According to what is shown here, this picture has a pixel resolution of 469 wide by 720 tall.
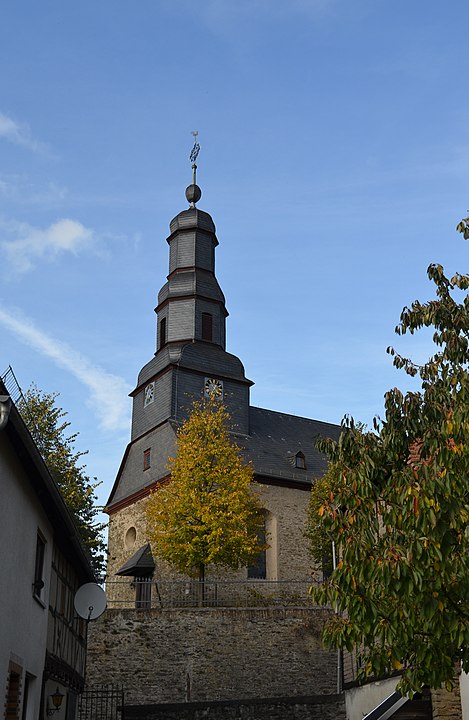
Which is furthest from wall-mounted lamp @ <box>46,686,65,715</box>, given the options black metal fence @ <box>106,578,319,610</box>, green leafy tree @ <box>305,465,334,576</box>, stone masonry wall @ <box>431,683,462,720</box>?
green leafy tree @ <box>305,465,334,576</box>

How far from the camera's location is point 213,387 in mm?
35281

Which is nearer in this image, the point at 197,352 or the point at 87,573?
the point at 87,573

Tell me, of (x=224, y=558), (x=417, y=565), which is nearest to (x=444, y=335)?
(x=417, y=565)

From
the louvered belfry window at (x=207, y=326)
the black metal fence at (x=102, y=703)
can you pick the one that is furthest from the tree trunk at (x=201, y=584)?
the louvered belfry window at (x=207, y=326)

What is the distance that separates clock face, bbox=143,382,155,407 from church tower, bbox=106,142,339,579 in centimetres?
5

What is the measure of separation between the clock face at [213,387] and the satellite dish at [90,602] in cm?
1970

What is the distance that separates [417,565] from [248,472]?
2161 cm

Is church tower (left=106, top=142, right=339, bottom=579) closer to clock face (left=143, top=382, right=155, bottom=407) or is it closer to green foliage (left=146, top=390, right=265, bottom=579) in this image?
clock face (left=143, top=382, right=155, bottom=407)

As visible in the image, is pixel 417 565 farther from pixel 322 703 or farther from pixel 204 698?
pixel 204 698

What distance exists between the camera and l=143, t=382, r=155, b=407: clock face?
118 ft

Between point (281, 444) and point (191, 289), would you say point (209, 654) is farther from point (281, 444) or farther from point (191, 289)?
point (191, 289)

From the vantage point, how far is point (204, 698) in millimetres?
21953

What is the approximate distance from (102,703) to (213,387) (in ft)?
56.0

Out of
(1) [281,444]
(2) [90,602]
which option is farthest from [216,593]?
(2) [90,602]
